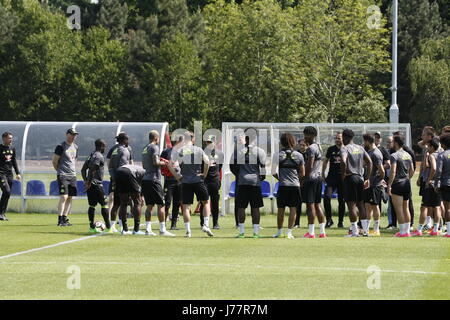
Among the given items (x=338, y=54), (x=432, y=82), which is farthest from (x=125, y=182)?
(x=432, y=82)

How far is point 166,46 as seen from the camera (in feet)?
253

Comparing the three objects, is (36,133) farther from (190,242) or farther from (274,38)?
(274,38)

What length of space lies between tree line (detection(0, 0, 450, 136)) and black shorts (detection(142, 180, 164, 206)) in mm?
44524

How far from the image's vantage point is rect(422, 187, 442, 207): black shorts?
19.6 m

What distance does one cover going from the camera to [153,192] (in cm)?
1928

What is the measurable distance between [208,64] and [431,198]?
63184 mm

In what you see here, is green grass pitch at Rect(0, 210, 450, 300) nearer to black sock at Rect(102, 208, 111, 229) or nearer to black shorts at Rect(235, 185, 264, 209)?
black sock at Rect(102, 208, 111, 229)

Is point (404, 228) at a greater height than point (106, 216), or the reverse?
point (106, 216)

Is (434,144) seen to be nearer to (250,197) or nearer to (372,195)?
(372,195)

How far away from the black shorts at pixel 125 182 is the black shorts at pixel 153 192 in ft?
0.58

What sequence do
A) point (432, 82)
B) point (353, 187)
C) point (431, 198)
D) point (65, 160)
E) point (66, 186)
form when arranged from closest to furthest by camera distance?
point (353, 187) < point (431, 198) < point (66, 186) < point (65, 160) < point (432, 82)

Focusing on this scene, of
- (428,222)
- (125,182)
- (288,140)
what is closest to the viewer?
(288,140)

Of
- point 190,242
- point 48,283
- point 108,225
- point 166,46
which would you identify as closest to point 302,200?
point 190,242

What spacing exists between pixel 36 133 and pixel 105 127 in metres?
1.96
